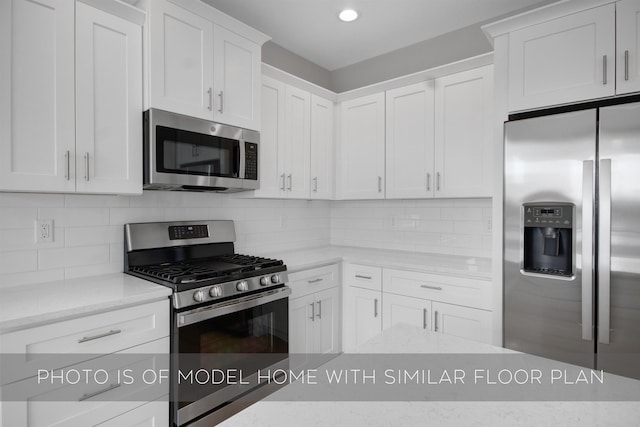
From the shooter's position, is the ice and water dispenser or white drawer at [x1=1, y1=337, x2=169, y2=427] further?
the ice and water dispenser

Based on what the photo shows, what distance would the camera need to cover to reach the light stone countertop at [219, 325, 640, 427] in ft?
2.15

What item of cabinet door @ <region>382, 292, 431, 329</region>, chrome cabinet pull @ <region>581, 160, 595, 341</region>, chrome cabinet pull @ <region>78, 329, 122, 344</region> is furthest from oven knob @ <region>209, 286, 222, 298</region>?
chrome cabinet pull @ <region>581, 160, 595, 341</region>

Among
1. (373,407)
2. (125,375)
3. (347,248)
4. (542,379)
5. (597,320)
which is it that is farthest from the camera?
(347,248)

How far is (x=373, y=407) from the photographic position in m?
0.70

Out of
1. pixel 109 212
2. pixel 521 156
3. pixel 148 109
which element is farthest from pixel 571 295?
pixel 109 212

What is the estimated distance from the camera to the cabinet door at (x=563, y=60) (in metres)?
1.86

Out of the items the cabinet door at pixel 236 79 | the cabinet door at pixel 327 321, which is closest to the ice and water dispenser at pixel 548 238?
the cabinet door at pixel 327 321

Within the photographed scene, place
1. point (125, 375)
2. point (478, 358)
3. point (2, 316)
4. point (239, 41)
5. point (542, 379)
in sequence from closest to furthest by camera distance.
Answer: point (542, 379) → point (478, 358) → point (2, 316) → point (125, 375) → point (239, 41)

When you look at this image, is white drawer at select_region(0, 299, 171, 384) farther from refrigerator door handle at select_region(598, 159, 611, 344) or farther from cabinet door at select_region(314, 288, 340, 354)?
refrigerator door handle at select_region(598, 159, 611, 344)

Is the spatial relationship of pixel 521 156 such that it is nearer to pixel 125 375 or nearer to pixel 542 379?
pixel 542 379

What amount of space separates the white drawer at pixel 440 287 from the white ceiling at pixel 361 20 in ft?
6.37

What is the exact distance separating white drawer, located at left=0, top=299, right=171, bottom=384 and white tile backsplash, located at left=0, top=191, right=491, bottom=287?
610 millimetres

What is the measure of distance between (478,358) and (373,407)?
1.25 ft

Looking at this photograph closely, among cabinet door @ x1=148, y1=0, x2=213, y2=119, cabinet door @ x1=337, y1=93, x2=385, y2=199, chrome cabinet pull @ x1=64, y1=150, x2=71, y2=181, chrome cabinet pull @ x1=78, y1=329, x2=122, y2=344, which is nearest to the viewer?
chrome cabinet pull @ x1=78, y1=329, x2=122, y2=344
